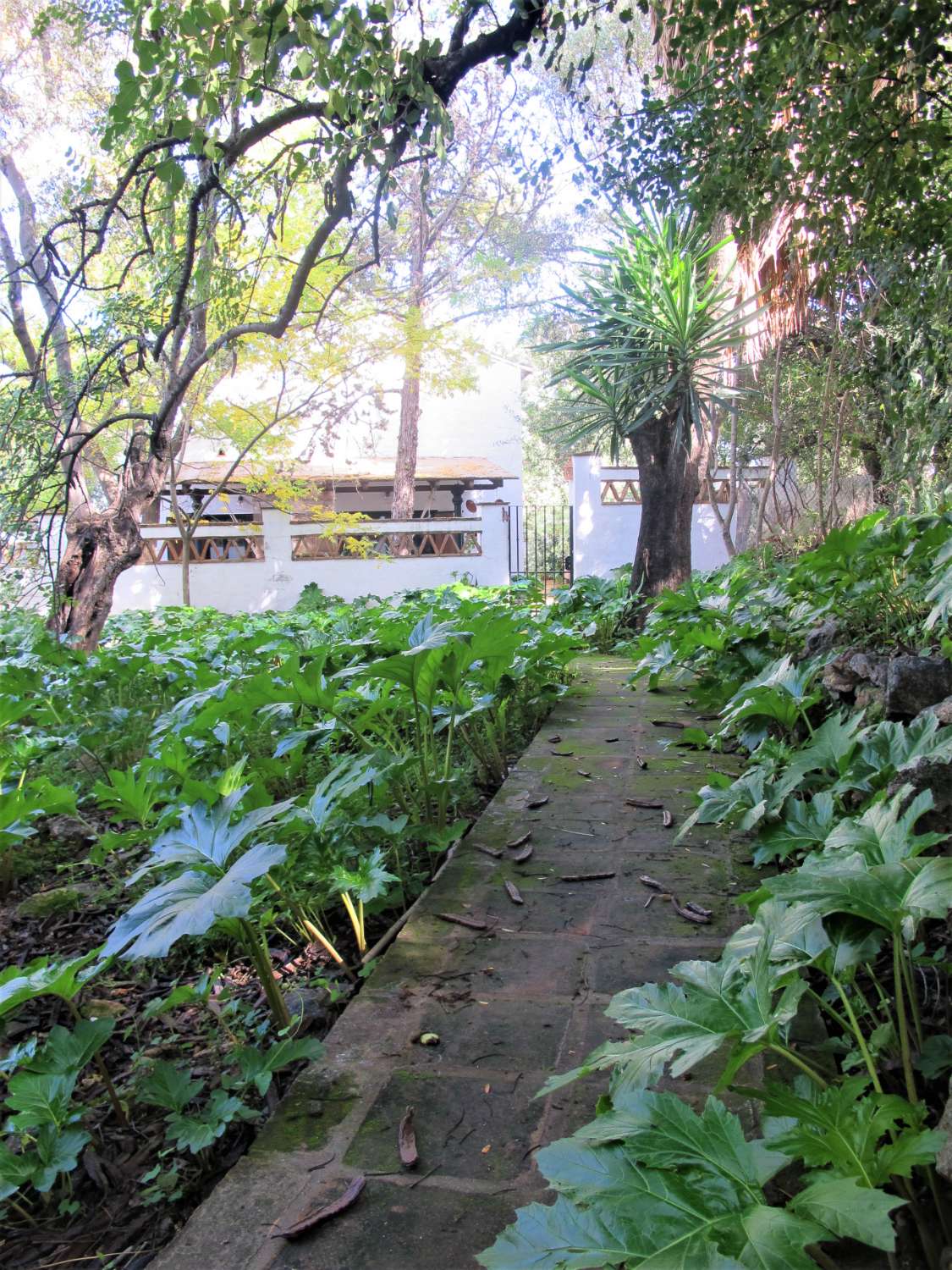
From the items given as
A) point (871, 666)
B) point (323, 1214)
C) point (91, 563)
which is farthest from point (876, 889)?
point (91, 563)

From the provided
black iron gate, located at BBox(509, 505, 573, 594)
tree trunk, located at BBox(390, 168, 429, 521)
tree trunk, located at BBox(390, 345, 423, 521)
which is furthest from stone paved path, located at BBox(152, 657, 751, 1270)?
tree trunk, located at BBox(390, 345, 423, 521)

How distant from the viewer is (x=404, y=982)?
162 cm

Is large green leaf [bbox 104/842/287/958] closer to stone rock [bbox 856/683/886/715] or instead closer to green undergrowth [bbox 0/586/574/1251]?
green undergrowth [bbox 0/586/574/1251]

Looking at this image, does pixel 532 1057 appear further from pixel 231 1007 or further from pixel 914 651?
pixel 914 651

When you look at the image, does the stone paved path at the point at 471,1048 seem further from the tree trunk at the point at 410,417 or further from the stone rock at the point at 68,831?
the tree trunk at the point at 410,417

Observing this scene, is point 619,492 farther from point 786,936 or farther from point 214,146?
point 786,936

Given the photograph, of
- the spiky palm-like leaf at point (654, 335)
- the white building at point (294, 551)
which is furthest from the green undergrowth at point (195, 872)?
the white building at point (294, 551)

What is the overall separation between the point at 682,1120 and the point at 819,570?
105 inches

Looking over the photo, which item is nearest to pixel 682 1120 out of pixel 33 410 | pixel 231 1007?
pixel 231 1007

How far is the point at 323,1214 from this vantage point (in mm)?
1062

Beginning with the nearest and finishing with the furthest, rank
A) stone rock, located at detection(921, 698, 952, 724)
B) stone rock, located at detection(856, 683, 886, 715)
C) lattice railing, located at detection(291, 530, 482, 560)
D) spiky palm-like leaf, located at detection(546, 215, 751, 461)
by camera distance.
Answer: stone rock, located at detection(921, 698, 952, 724)
stone rock, located at detection(856, 683, 886, 715)
spiky palm-like leaf, located at detection(546, 215, 751, 461)
lattice railing, located at detection(291, 530, 482, 560)

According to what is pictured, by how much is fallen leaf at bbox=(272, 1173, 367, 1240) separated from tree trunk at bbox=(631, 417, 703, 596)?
21.1 feet

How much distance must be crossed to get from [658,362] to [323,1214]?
21.5 ft

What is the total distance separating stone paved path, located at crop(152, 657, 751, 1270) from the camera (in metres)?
1.05
